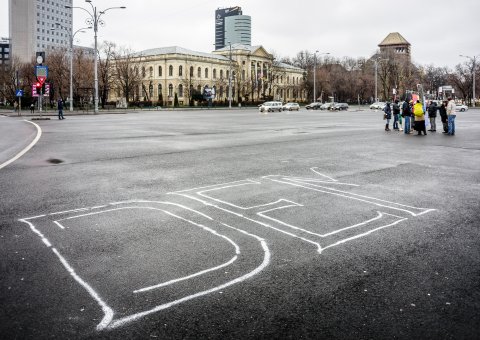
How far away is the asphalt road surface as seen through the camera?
12.5ft

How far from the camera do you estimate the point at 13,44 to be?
180 m

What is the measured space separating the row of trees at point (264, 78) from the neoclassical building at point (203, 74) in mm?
520

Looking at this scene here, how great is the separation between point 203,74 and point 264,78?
56.5 ft

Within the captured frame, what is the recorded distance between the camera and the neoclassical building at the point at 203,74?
11844 cm

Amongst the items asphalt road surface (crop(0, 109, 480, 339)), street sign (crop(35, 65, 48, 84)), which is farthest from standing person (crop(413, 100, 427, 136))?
street sign (crop(35, 65, 48, 84))

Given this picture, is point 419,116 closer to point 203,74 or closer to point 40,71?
point 40,71

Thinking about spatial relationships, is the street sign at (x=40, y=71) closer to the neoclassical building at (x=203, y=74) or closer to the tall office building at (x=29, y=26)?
the neoclassical building at (x=203, y=74)

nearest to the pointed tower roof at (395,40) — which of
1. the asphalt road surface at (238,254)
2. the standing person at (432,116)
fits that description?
the standing person at (432,116)

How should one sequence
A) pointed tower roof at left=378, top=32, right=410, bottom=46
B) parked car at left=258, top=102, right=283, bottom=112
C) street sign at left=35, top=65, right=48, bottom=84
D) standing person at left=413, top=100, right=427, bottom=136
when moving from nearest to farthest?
standing person at left=413, top=100, right=427, bottom=136, street sign at left=35, top=65, right=48, bottom=84, parked car at left=258, top=102, right=283, bottom=112, pointed tower roof at left=378, top=32, right=410, bottom=46

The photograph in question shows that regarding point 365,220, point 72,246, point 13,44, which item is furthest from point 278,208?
point 13,44

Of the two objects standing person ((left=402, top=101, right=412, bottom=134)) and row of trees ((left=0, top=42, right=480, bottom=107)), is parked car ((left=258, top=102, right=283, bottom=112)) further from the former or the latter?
standing person ((left=402, top=101, right=412, bottom=134))

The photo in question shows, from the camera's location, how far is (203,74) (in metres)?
126

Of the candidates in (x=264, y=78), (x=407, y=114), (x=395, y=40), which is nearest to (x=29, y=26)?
(x=264, y=78)

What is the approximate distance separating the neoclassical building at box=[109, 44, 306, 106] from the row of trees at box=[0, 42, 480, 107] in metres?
0.52
